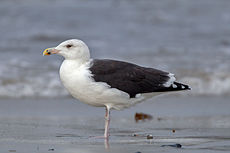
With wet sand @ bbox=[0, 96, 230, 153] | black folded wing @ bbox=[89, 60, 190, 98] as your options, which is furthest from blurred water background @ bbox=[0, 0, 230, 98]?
black folded wing @ bbox=[89, 60, 190, 98]

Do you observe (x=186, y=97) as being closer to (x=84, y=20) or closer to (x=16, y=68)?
(x=16, y=68)

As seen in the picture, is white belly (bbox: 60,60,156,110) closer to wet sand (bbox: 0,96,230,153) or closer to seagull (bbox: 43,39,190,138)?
seagull (bbox: 43,39,190,138)

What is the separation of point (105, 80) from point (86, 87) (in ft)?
0.76

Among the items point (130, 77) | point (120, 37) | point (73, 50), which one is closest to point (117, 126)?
point (130, 77)

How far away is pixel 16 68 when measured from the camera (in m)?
9.36

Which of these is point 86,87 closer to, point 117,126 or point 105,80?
point 105,80

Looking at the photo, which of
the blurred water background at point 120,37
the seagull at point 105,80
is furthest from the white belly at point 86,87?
the blurred water background at point 120,37

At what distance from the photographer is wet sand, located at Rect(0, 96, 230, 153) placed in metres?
4.64

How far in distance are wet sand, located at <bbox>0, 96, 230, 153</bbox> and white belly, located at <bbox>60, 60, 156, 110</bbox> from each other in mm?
400

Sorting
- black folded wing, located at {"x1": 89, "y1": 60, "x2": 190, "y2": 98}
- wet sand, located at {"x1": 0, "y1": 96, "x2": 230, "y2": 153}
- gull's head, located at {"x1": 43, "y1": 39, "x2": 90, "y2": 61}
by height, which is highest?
gull's head, located at {"x1": 43, "y1": 39, "x2": 90, "y2": 61}

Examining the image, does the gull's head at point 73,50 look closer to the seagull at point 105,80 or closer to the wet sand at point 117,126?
the seagull at point 105,80

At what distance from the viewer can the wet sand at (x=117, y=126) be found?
4645 millimetres

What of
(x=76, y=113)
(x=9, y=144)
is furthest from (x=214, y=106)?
(x=9, y=144)

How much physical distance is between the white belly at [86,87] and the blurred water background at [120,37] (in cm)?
320
